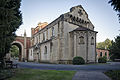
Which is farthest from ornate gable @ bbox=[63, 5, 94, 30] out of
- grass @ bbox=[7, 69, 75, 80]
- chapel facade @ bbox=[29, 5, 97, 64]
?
grass @ bbox=[7, 69, 75, 80]

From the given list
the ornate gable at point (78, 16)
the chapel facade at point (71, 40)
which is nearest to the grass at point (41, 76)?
the chapel facade at point (71, 40)

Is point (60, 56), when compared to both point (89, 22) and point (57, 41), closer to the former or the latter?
point (57, 41)

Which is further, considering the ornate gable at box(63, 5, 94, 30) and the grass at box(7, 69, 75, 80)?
the ornate gable at box(63, 5, 94, 30)

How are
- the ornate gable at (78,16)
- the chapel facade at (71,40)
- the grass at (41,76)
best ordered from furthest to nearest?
1. the ornate gable at (78,16)
2. the chapel facade at (71,40)
3. the grass at (41,76)

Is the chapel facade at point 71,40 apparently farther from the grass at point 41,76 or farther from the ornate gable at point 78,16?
the grass at point 41,76

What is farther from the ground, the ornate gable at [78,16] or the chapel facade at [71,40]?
the ornate gable at [78,16]

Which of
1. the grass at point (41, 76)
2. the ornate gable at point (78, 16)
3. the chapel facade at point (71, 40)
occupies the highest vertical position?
the ornate gable at point (78, 16)

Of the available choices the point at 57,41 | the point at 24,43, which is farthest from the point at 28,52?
the point at 57,41

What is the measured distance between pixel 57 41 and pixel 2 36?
71.3ft

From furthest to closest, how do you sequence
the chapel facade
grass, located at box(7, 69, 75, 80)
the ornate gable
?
the ornate gable < the chapel facade < grass, located at box(7, 69, 75, 80)

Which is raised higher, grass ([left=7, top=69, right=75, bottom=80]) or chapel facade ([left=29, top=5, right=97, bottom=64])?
chapel facade ([left=29, top=5, right=97, bottom=64])

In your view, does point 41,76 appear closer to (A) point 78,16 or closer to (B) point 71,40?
(B) point 71,40

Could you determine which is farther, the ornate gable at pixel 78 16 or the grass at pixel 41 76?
the ornate gable at pixel 78 16

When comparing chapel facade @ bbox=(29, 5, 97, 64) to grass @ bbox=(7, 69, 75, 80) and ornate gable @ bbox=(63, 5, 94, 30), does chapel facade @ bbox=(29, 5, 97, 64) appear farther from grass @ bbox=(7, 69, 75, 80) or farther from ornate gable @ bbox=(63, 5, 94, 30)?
grass @ bbox=(7, 69, 75, 80)
